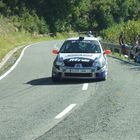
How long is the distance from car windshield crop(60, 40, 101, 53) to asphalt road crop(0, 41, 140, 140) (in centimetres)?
125

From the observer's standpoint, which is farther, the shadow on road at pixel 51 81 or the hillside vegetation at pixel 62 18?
the hillside vegetation at pixel 62 18

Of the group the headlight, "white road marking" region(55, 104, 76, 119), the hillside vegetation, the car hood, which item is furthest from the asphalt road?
the hillside vegetation

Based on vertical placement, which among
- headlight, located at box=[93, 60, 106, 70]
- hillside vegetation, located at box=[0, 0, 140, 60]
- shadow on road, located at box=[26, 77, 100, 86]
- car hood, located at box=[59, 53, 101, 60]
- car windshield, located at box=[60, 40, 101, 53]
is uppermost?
car windshield, located at box=[60, 40, 101, 53]

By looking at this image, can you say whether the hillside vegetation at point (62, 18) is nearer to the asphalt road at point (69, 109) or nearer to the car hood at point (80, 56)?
the car hood at point (80, 56)

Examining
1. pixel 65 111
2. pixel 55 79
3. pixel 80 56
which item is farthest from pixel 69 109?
pixel 80 56

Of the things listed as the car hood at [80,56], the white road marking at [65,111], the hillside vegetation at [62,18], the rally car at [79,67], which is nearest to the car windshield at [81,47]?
the car hood at [80,56]

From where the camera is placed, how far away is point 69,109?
1188 centimetres

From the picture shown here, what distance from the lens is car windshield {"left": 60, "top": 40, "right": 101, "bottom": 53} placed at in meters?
19.0

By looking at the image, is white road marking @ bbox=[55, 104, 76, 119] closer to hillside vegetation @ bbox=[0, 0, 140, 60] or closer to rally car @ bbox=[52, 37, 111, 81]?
rally car @ bbox=[52, 37, 111, 81]

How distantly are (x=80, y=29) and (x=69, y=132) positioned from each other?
9481 cm

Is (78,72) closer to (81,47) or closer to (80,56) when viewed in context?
(80,56)

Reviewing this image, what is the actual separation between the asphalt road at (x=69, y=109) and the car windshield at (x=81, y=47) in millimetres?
1249

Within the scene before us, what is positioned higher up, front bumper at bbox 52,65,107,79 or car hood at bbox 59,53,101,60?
car hood at bbox 59,53,101,60

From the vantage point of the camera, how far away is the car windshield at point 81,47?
1904 centimetres
